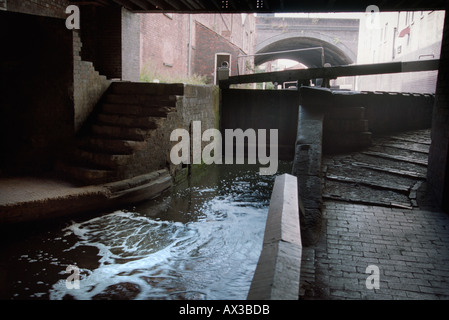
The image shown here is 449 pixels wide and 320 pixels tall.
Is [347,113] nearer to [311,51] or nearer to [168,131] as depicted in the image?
[168,131]

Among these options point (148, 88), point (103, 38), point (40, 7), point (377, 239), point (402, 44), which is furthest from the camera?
point (402, 44)

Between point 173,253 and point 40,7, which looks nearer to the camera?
point 173,253

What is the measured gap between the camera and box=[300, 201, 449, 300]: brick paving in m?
3.09

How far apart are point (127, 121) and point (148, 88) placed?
1.02 meters

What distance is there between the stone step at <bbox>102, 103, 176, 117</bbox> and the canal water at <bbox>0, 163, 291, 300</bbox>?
1.75 meters

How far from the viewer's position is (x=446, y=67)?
5301mm

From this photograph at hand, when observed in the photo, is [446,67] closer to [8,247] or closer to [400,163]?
[400,163]

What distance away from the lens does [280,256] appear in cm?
259

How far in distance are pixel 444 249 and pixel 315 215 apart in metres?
1.31

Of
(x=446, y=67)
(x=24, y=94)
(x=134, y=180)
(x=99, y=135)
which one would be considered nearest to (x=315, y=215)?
(x=446, y=67)

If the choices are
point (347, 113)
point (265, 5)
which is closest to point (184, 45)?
point (265, 5)

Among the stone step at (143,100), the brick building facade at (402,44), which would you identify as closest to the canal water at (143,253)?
the stone step at (143,100)

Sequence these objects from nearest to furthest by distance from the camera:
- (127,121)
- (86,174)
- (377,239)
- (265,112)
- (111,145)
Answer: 1. (377,239)
2. (86,174)
3. (111,145)
4. (127,121)
5. (265,112)

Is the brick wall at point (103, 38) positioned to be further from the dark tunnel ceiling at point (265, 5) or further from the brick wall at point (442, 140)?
the brick wall at point (442, 140)
